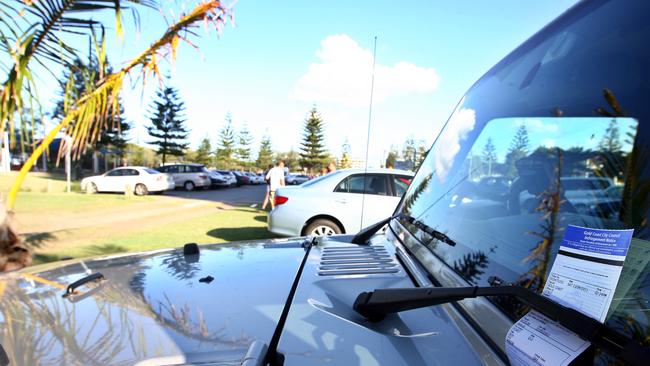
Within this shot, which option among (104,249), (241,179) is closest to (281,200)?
(104,249)

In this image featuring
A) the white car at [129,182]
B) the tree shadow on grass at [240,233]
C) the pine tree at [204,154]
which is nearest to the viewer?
the tree shadow on grass at [240,233]

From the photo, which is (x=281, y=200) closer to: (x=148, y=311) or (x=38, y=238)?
(x=38, y=238)

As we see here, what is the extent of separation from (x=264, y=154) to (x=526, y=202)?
7221 centimetres

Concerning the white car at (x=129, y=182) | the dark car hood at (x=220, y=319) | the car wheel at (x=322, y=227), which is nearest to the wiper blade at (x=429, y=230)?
the dark car hood at (x=220, y=319)

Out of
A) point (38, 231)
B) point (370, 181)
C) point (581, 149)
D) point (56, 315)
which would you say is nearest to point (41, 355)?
point (56, 315)

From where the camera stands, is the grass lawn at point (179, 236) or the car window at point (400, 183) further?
the car window at point (400, 183)

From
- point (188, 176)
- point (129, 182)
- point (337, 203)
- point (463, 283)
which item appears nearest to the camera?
point (463, 283)

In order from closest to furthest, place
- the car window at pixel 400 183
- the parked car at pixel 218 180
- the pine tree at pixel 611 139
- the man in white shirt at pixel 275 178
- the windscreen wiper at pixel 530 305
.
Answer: the windscreen wiper at pixel 530 305, the pine tree at pixel 611 139, the car window at pixel 400 183, the man in white shirt at pixel 275 178, the parked car at pixel 218 180

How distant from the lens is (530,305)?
77 cm

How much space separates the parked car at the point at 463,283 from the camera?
0.77 meters

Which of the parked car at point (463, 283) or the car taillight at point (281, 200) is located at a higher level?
the parked car at point (463, 283)

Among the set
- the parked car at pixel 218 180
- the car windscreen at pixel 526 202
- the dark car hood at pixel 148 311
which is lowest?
the parked car at pixel 218 180

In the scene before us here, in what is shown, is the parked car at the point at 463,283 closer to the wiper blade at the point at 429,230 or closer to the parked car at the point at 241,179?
the wiper blade at the point at 429,230

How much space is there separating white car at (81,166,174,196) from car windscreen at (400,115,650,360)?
20.1 meters
